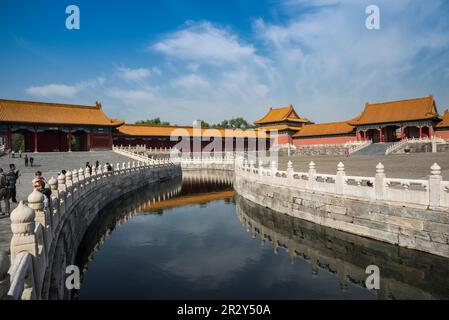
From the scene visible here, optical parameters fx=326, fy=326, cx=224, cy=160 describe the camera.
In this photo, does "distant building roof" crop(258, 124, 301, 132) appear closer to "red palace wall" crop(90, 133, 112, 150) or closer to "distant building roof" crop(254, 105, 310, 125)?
"distant building roof" crop(254, 105, 310, 125)

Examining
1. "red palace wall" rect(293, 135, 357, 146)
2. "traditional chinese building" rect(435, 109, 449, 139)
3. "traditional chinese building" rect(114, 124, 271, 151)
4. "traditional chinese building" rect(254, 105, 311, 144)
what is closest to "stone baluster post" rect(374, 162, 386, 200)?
"traditional chinese building" rect(435, 109, 449, 139)

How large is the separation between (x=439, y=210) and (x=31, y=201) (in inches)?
362

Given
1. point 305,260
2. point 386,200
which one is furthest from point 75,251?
point 386,200

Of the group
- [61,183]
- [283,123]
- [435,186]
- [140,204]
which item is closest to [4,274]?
[61,183]

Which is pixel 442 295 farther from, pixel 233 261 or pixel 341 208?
pixel 233 261

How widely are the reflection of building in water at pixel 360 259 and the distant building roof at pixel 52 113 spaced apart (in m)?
32.7

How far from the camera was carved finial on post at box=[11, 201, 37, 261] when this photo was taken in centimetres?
432

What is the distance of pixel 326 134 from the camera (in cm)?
4994

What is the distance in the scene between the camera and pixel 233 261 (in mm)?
9742

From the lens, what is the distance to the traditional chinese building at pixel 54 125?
116ft

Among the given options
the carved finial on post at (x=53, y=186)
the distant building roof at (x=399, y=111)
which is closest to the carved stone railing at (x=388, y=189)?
the carved finial on post at (x=53, y=186)

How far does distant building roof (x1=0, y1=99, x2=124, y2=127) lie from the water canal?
27.2 meters

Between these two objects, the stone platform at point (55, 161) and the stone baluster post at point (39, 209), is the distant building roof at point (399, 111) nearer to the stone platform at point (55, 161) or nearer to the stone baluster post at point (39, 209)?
the stone platform at point (55, 161)

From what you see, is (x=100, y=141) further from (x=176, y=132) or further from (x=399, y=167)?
(x=399, y=167)
